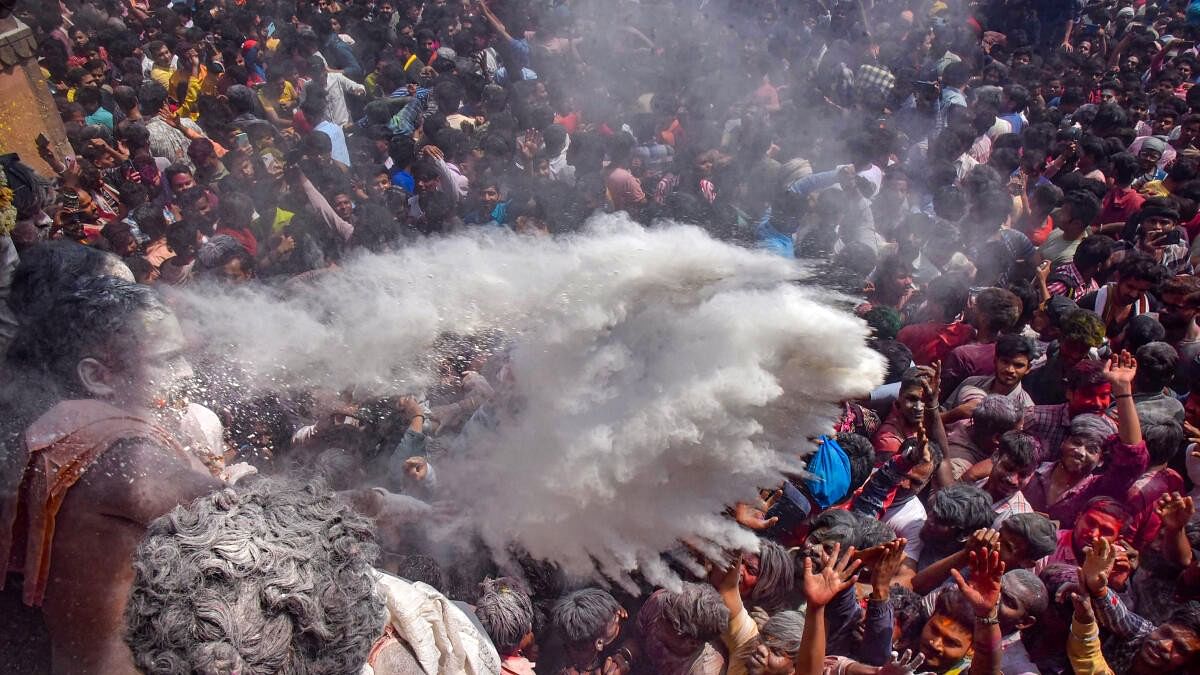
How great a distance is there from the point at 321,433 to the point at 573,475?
146 centimetres

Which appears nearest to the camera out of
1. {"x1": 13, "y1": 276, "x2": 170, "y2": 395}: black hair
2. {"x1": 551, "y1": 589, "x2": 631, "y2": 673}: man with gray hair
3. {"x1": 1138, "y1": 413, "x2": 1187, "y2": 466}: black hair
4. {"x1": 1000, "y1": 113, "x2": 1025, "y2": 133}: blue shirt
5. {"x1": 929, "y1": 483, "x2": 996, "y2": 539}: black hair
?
{"x1": 13, "y1": 276, "x2": 170, "y2": 395}: black hair

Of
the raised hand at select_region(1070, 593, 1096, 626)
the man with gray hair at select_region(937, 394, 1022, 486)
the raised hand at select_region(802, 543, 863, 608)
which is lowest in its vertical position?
the man with gray hair at select_region(937, 394, 1022, 486)

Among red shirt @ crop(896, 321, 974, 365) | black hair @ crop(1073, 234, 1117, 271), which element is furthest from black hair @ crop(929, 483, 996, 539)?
black hair @ crop(1073, 234, 1117, 271)

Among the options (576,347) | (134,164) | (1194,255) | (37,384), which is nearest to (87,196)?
(134,164)

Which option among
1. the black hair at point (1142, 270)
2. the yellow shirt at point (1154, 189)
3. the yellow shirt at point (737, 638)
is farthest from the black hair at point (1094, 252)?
the yellow shirt at point (737, 638)

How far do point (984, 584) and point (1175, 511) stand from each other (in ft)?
3.07

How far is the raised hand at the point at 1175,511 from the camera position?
319 cm

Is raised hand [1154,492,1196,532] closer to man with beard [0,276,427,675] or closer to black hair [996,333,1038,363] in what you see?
black hair [996,333,1038,363]

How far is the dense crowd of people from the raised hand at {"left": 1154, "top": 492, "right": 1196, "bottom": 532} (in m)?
0.02

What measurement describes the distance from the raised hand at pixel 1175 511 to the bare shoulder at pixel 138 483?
3.49 metres

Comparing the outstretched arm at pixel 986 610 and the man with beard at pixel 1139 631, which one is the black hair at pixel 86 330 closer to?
the outstretched arm at pixel 986 610

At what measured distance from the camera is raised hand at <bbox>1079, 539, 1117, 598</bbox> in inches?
118

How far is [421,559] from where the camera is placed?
311 cm

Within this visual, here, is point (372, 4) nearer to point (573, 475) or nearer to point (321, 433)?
point (321, 433)
